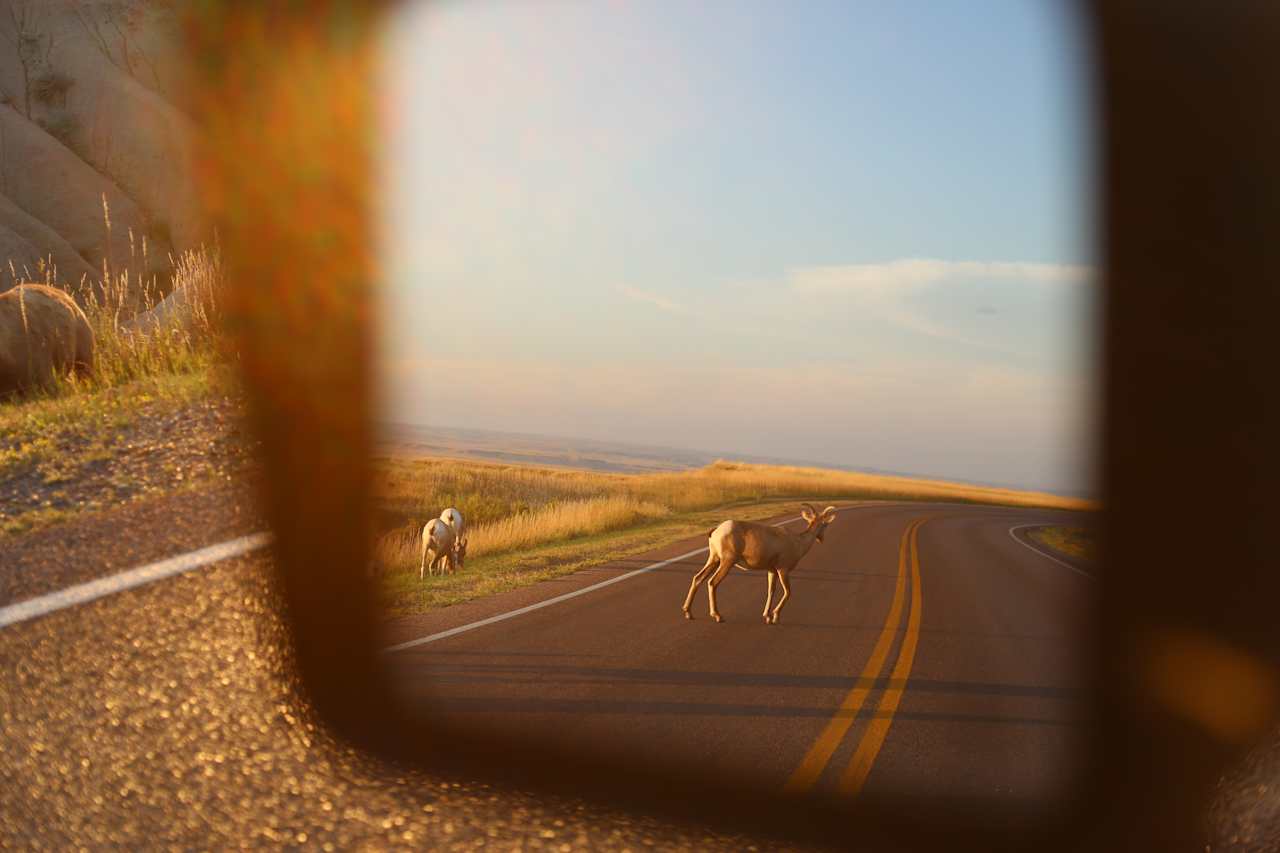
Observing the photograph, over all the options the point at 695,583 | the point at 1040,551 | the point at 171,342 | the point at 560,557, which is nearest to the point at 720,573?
the point at 695,583

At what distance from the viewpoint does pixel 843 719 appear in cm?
350

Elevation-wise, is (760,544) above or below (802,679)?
above

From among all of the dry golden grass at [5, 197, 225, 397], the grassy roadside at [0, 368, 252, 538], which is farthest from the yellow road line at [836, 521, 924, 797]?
the dry golden grass at [5, 197, 225, 397]

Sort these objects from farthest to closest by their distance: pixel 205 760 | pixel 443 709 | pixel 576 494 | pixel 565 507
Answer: pixel 565 507 → pixel 576 494 → pixel 443 709 → pixel 205 760

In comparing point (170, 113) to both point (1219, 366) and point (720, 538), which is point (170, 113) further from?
point (1219, 366)

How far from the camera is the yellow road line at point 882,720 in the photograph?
2.78 meters

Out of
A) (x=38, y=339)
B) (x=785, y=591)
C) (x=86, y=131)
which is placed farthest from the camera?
(x=86, y=131)

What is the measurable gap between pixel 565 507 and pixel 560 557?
4.35 feet

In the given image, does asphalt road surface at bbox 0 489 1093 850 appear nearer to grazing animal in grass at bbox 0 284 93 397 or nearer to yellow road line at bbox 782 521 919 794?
yellow road line at bbox 782 521 919 794

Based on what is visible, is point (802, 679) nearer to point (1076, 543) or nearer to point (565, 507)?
point (1076, 543)

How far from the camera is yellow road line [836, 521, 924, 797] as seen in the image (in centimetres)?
278

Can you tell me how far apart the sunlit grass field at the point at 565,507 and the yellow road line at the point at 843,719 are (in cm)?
90

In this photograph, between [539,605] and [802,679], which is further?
[539,605]

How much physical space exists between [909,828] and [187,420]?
311 centimetres
